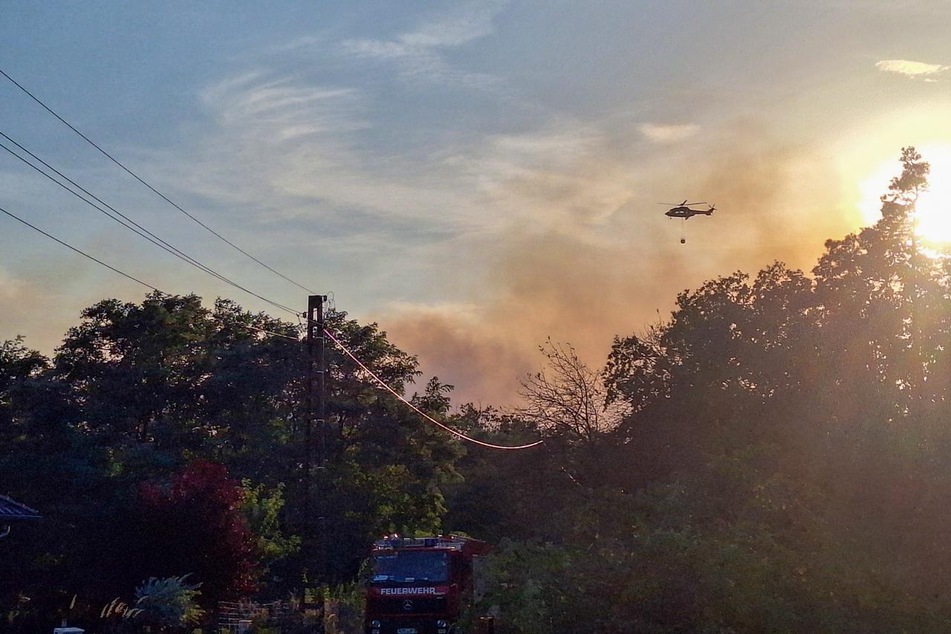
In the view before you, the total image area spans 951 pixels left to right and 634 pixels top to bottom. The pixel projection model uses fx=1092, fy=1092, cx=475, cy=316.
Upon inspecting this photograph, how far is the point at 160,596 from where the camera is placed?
2494 centimetres

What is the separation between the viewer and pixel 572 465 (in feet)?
165

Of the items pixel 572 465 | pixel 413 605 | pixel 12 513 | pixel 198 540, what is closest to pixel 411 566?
pixel 413 605

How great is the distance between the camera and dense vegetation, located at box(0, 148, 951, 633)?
73.5ft

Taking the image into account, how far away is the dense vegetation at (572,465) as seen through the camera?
73.5 ft

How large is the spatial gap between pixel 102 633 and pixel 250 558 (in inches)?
292

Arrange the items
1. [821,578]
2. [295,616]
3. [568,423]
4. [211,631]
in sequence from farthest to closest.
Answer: [568,423] < [295,616] < [211,631] < [821,578]

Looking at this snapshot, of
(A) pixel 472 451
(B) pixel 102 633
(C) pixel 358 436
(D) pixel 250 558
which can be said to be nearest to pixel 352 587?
(D) pixel 250 558

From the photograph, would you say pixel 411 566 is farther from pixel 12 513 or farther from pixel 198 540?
pixel 12 513

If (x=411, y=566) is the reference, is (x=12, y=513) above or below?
above

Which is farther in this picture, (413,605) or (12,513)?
(413,605)

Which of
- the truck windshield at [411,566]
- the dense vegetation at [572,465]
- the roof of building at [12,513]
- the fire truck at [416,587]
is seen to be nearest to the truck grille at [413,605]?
the fire truck at [416,587]

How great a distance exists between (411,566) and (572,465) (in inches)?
842

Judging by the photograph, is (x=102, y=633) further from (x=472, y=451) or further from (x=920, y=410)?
(x=472, y=451)

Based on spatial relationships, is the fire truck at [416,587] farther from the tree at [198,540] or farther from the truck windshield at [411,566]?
the tree at [198,540]
